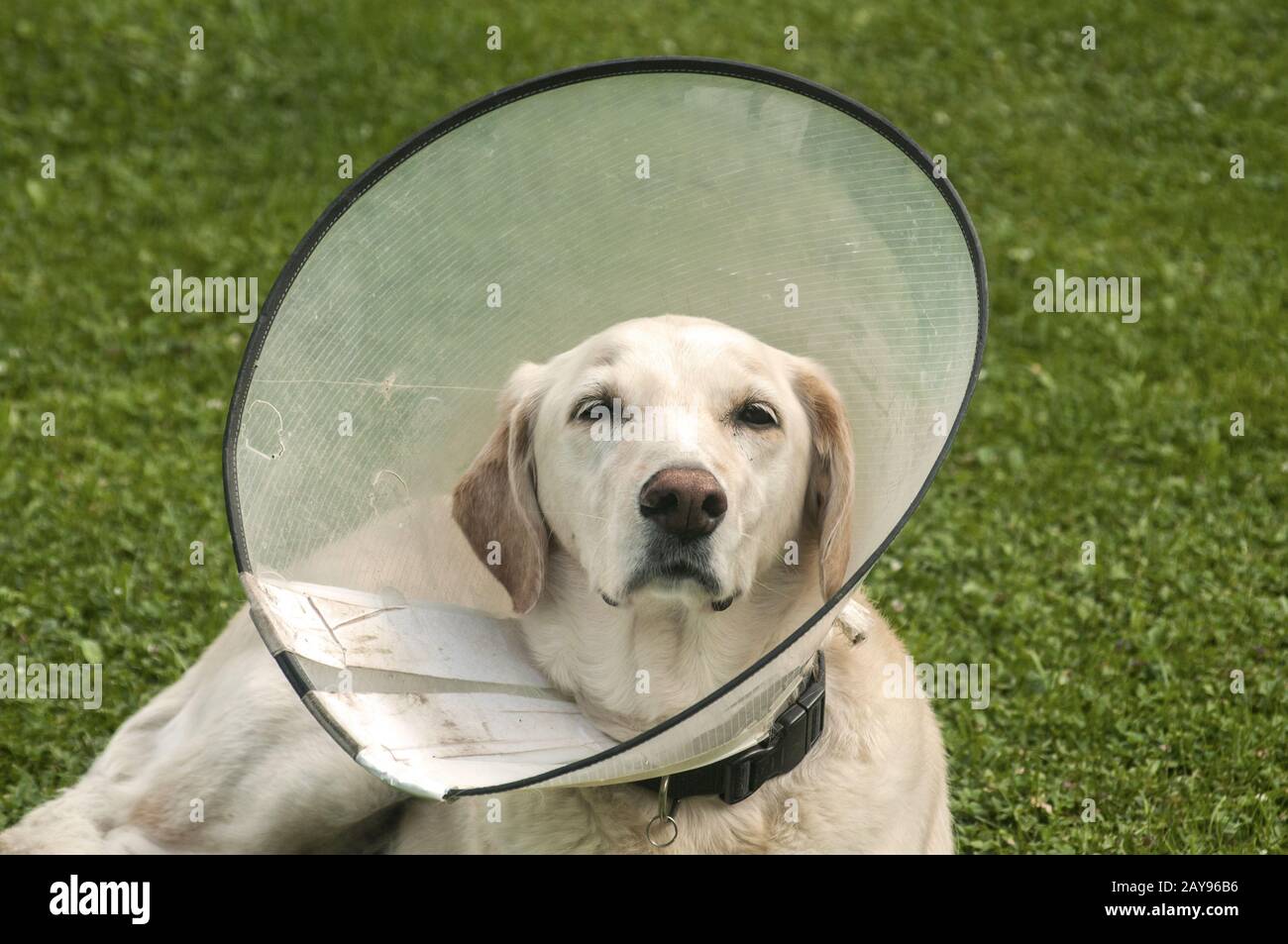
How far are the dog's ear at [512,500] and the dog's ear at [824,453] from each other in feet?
1.92

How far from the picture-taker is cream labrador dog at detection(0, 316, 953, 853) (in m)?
2.84

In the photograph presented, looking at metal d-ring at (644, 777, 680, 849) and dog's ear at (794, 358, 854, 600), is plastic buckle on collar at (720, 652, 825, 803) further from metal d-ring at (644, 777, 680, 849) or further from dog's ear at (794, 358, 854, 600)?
dog's ear at (794, 358, 854, 600)

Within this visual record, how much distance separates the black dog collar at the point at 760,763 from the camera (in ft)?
9.98

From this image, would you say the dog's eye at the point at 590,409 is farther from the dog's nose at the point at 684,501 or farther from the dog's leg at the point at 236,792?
the dog's leg at the point at 236,792

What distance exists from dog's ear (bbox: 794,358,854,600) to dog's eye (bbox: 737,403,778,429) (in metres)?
0.14

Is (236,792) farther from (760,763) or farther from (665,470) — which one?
(665,470)

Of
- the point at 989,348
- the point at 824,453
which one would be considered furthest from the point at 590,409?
the point at 989,348

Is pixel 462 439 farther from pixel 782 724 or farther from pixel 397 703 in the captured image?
pixel 782 724

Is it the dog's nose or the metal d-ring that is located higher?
the dog's nose

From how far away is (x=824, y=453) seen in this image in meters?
3.06

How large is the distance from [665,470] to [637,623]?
2.03 feet

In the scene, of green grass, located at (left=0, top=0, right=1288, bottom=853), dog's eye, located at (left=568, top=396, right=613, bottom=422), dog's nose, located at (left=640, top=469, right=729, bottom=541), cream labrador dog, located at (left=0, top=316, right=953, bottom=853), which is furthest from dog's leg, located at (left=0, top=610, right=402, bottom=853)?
dog's nose, located at (left=640, top=469, right=729, bottom=541)
